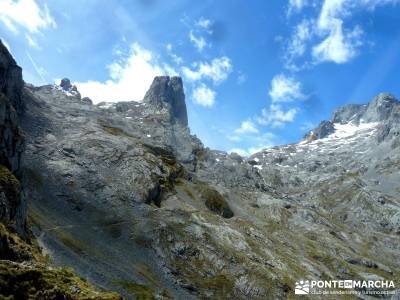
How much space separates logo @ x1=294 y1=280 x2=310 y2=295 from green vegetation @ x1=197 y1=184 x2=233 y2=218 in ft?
157

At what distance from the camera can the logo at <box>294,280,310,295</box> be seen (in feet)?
399

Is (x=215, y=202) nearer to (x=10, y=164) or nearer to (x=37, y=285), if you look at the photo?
(x=10, y=164)

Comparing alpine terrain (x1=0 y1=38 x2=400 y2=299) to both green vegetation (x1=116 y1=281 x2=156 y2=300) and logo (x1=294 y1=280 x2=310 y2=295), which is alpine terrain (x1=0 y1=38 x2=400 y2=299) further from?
logo (x1=294 y1=280 x2=310 y2=295)

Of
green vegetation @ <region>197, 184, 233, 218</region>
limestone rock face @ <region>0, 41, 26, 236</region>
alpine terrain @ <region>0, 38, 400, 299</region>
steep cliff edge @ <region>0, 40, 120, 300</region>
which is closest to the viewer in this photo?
steep cliff edge @ <region>0, 40, 120, 300</region>

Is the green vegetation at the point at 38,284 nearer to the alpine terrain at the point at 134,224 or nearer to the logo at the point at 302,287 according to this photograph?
the alpine terrain at the point at 134,224

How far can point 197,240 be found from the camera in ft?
428

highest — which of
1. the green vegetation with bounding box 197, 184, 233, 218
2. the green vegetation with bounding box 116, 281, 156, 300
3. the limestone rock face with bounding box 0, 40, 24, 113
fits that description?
the limestone rock face with bounding box 0, 40, 24, 113

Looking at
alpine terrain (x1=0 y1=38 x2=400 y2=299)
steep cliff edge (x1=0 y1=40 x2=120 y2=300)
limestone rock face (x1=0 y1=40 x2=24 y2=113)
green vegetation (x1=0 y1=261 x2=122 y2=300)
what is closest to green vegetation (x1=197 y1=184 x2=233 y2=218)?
alpine terrain (x1=0 y1=38 x2=400 y2=299)

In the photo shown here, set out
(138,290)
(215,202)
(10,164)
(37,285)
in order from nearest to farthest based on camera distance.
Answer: (37,285), (10,164), (138,290), (215,202)

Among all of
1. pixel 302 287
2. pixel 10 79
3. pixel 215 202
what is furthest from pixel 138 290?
pixel 10 79

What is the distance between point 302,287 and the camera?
126m

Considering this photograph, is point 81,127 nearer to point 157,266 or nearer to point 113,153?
point 113,153

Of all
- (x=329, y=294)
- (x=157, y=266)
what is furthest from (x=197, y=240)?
(x=329, y=294)

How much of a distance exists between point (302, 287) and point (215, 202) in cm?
5494
